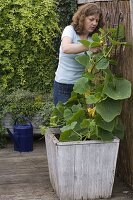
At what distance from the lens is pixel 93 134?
396 cm

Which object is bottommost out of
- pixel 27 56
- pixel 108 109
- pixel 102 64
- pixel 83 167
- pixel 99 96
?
pixel 83 167

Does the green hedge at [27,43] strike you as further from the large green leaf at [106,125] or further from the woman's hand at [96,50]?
the large green leaf at [106,125]

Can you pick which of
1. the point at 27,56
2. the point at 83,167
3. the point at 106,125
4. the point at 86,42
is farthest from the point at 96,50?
the point at 27,56

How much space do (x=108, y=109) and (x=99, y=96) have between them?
0.13 meters

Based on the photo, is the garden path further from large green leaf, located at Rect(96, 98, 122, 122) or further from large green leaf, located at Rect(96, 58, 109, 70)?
large green leaf, located at Rect(96, 58, 109, 70)

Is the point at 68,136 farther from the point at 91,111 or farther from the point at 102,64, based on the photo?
the point at 102,64

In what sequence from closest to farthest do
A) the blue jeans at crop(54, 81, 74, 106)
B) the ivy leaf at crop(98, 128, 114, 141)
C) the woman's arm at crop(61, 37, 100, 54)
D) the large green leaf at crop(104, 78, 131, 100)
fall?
the large green leaf at crop(104, 78, 131, 100) < the ivy leaf at crop(98, 128, 114, 141) < the woman's arm at crop(61, 37, 100, 54) < the blue jeans at crop(54, 81, 74, 106)

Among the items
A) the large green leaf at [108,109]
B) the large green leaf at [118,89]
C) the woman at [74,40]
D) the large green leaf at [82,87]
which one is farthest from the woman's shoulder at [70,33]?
the large green leaf at [108,109]

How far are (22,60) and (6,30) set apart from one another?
43cm

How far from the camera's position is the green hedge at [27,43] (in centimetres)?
604

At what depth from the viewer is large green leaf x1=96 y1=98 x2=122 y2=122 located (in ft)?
12.5

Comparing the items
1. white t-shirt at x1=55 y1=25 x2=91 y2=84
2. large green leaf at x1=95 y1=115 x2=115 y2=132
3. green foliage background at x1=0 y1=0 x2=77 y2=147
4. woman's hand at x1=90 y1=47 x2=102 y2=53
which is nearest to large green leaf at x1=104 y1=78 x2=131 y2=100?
large green leaf at x1=95 y1=115 x2=115 y2=132

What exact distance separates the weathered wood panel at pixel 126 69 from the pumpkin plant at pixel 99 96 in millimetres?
89

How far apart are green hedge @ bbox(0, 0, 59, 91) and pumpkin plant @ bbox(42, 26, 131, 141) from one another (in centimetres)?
204
